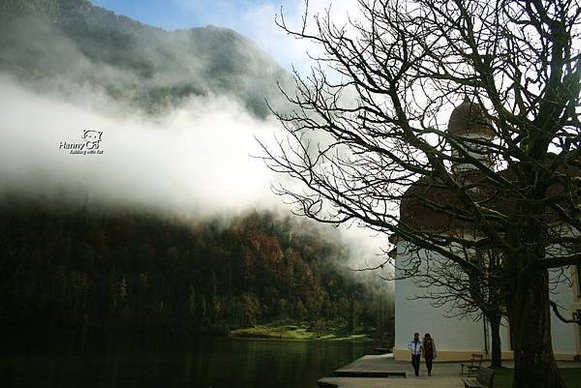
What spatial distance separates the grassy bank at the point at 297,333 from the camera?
12938cm

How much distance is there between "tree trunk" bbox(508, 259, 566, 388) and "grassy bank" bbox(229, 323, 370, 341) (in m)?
119

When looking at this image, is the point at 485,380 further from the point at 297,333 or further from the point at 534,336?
the point at 297,333

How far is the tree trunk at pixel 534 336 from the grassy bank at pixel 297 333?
119m

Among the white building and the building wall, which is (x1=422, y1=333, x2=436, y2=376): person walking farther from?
the building wall

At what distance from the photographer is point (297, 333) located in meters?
137

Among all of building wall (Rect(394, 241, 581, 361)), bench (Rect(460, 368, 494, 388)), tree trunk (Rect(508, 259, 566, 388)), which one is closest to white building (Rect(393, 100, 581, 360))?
building wall (Rect(394, 241, 581, 361))

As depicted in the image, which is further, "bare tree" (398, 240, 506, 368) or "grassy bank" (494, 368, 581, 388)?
"grassy bank" (494, 368, 581, 388)

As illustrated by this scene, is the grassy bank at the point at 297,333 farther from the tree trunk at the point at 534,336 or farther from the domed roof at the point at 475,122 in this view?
the tree trunk at the point at 534,336

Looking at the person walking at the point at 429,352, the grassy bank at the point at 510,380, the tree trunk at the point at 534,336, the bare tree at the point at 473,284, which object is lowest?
the grassy bank at the point at 510,380

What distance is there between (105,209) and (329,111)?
177121 millimetres

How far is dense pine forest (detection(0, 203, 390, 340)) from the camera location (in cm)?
13812

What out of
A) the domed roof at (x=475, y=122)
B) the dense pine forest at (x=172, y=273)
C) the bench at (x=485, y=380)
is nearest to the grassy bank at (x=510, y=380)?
the bench at (x=485, y=380)

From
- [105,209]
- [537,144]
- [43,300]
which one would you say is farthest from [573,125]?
[105,209]

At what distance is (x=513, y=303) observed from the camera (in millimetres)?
9758
